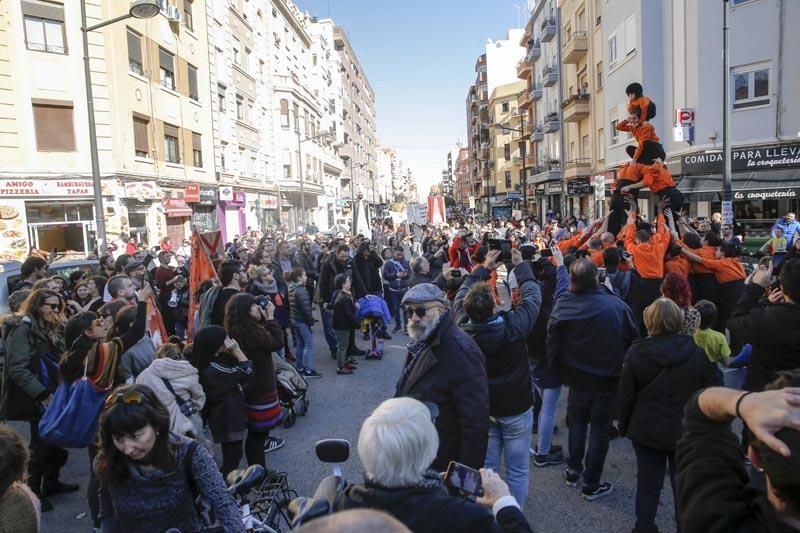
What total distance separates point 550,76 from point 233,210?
21.4m

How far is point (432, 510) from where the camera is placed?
6.02 ft

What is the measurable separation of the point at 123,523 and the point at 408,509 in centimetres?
160

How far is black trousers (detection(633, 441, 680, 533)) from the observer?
3637 millimetres

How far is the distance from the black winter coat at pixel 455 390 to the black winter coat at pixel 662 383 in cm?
117

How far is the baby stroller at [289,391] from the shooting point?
227 inches

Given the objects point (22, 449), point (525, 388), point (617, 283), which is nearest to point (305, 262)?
point (617, 283)

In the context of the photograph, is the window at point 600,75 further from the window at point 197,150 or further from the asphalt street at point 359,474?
the asphalt street at point 359,474

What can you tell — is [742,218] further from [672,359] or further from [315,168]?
[315,168]

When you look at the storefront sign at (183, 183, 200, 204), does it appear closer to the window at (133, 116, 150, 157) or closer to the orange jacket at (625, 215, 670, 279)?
the window at (133, 116, 150, 157)

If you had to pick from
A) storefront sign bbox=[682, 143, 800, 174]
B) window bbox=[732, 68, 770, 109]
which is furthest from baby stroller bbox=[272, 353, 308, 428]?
window bbox=[732, 68, 770, 109]

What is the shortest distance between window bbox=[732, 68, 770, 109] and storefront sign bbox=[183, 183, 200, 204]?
2068 centimetres

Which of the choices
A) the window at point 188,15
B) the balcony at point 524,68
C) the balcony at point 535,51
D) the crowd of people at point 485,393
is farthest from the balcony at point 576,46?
the crowd of people at point 485,393

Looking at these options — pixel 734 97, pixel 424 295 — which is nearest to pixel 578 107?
pixel 734 97

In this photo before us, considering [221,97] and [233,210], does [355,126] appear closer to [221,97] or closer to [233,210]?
[221,97]
